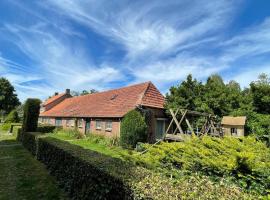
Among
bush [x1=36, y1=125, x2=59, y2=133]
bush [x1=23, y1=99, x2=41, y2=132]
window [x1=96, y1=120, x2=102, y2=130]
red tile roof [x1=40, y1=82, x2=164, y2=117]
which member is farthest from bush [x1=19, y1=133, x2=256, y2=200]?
bush [x1=36, y1=125, x2=59, y2=133]

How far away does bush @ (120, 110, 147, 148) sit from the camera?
1658cm

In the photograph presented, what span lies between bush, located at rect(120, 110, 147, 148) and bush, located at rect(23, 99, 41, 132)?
26.9 ft

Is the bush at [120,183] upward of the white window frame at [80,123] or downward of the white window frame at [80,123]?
downward

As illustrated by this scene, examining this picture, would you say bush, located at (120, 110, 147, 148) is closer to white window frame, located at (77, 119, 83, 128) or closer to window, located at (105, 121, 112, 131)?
window, located at (105, 121, 112, 131)

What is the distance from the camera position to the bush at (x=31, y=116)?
18309 millimetres

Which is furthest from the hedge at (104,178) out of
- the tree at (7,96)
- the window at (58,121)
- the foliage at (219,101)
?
the tree at (7,96)

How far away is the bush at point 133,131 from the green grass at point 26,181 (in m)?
7.06

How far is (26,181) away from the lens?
8.16m

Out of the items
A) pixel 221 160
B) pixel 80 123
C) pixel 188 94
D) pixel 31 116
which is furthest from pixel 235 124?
pixel 221 160

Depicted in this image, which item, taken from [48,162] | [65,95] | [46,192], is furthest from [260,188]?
[65,95]

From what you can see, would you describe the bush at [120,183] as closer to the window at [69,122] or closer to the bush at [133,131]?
the bush at [133,131]

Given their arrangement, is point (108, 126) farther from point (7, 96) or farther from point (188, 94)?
point (7, 96)

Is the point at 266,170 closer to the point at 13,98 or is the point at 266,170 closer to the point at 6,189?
the point at 6,189

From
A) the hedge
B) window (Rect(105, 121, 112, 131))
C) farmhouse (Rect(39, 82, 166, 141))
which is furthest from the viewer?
window (Rect(105, 121, 112, 131))
